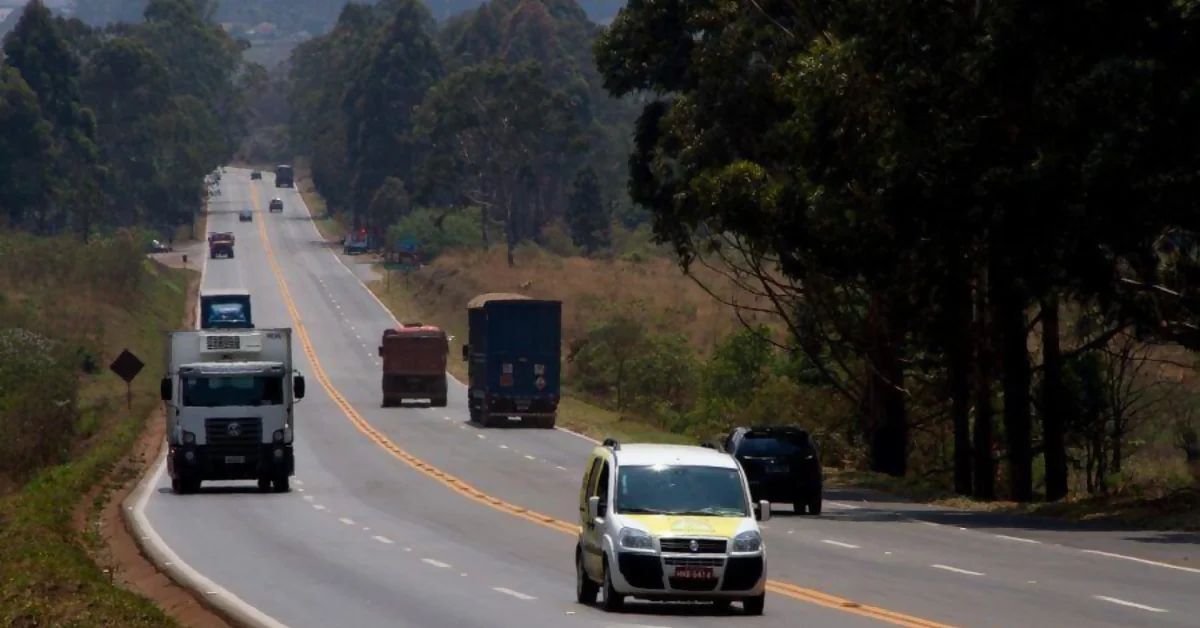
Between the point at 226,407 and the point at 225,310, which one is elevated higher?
the point at 225,310

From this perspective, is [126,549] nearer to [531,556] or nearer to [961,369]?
[531,556]

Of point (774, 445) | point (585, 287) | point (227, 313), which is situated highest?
point (585, 287)

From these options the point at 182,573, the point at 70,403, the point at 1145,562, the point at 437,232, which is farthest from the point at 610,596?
the point at 437,232

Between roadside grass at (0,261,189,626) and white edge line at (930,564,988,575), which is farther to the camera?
white edge line at (930,564,988,575)

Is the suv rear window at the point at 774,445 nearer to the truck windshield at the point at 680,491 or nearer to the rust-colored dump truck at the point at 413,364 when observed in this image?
the truck windshield at the point at 680,491

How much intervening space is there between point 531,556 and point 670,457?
7316mm

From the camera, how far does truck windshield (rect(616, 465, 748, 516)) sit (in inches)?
754

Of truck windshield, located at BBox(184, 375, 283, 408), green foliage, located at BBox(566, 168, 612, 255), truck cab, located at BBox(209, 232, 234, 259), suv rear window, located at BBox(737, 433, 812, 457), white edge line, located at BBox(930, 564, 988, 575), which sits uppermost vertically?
green foliage, located at BBox(566, 168, 612, 255)

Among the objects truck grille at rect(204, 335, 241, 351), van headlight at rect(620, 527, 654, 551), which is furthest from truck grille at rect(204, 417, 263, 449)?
van headlight at rect(620, 527, 654, 551)

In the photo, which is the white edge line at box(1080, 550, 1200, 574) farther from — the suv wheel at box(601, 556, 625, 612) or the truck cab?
the truck cab

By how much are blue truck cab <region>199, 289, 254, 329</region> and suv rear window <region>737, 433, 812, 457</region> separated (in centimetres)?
4409

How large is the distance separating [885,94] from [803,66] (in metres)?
2.97

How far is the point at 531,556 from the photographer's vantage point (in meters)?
26.7

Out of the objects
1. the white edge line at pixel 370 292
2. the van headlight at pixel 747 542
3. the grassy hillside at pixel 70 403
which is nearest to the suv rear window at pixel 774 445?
the grassy hillside at pixel 70 403
